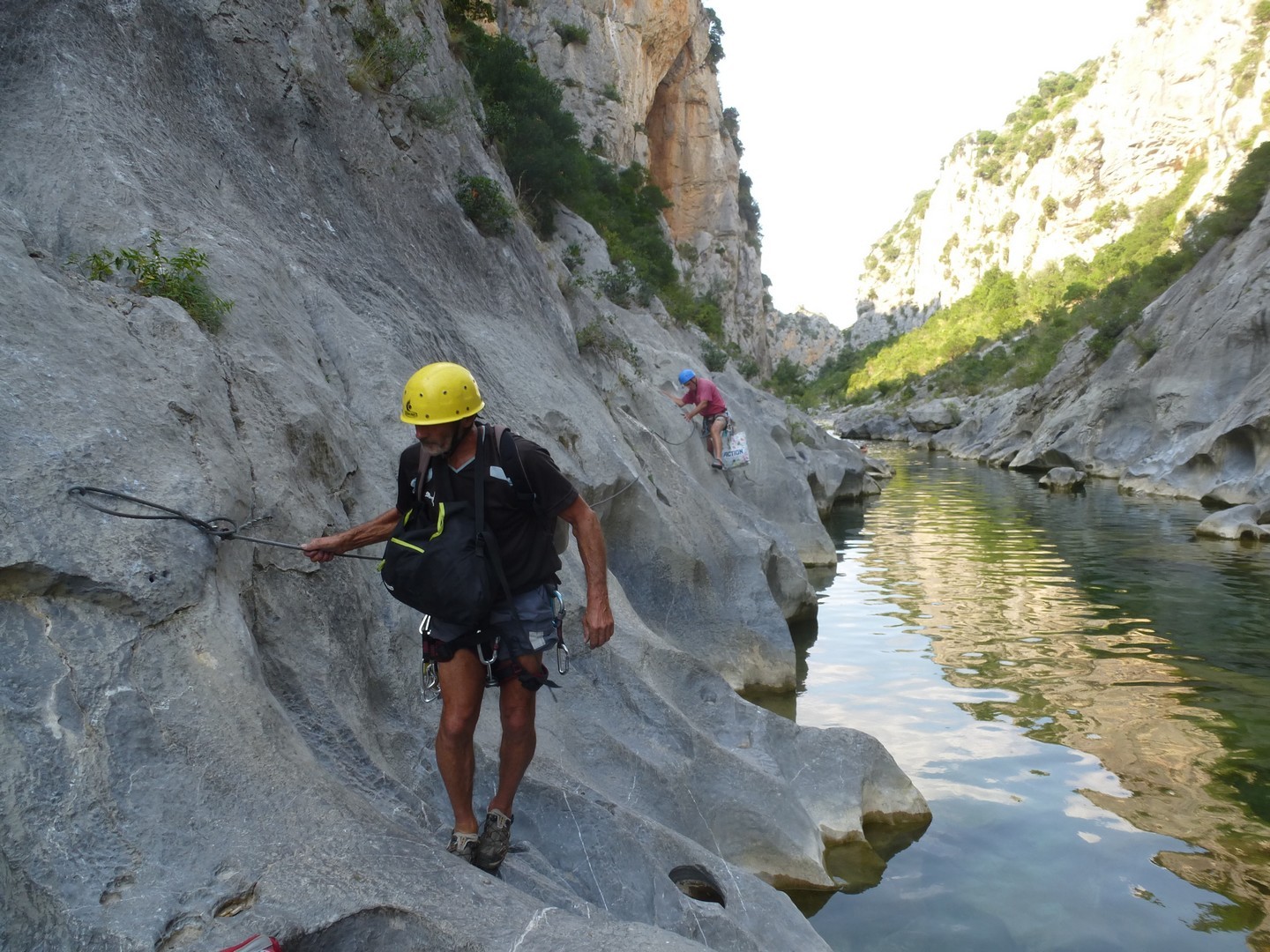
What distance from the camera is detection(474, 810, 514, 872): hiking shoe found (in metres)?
3.92

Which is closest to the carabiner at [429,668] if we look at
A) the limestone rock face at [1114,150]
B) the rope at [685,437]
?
the rope at [685,437]

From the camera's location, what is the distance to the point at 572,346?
1195cm

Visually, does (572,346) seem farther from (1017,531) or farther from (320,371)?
(1017,531)

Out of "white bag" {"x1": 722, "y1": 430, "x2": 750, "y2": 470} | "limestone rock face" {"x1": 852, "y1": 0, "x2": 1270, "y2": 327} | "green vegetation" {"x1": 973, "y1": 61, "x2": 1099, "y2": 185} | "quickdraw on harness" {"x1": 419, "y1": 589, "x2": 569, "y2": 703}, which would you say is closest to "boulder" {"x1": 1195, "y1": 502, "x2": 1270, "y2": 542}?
"white bag" {"x1": 722, "y1": 430, "x2": 750, "y2": 470}

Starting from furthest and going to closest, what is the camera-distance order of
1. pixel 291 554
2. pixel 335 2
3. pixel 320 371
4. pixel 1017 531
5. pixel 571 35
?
pixel 571 35 → pixel 1017 531 → pixel 335 2 → pixel 320 371 → pixel 291 554

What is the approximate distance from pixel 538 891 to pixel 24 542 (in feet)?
7.90

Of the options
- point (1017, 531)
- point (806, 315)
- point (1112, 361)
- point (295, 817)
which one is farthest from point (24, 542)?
point (806, 315)

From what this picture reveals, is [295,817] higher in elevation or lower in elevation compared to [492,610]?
lower

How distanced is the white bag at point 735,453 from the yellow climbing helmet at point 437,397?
35.8ft

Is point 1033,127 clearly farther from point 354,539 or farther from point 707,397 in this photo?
point 354,539

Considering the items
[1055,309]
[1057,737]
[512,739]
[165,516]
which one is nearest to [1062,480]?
[1057,737]

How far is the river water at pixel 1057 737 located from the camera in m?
5.85

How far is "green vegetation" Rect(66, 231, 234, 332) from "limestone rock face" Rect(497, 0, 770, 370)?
2469 cm

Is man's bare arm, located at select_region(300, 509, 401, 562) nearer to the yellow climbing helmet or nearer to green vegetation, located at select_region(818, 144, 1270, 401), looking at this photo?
the yellow climbing helmet
